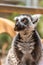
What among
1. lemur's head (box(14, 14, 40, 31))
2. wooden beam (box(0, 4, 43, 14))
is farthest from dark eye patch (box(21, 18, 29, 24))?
wooden beam (box(0, 4, 43, 14))

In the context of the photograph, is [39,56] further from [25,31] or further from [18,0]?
[18,0]

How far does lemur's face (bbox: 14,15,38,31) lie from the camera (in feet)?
Answer: 6.98

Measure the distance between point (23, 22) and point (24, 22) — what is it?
19 millimetres

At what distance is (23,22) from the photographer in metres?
2.20

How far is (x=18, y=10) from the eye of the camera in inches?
100

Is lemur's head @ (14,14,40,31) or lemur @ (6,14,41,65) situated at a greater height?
lemur's head @ (14,14,40,31)

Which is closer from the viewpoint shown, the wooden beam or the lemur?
the lemur

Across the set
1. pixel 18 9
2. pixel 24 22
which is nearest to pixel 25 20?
pixel 24 22

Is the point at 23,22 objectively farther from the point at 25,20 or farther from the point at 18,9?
the point at 18,9

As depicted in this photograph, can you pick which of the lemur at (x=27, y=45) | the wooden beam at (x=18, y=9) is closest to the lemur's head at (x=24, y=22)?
the lemur at (x=27, y=45)

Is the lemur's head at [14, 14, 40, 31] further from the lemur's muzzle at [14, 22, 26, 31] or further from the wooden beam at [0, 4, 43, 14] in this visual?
the wooden beam at [0, 4, 43, 14]

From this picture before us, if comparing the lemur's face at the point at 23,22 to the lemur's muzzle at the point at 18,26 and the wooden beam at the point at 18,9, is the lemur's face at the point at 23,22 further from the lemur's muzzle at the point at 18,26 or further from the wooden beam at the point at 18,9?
the wooden beam at the point at 18,9

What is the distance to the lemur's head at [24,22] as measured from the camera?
2.13 meters

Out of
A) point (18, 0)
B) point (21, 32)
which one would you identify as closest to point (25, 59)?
point (21, 32)
